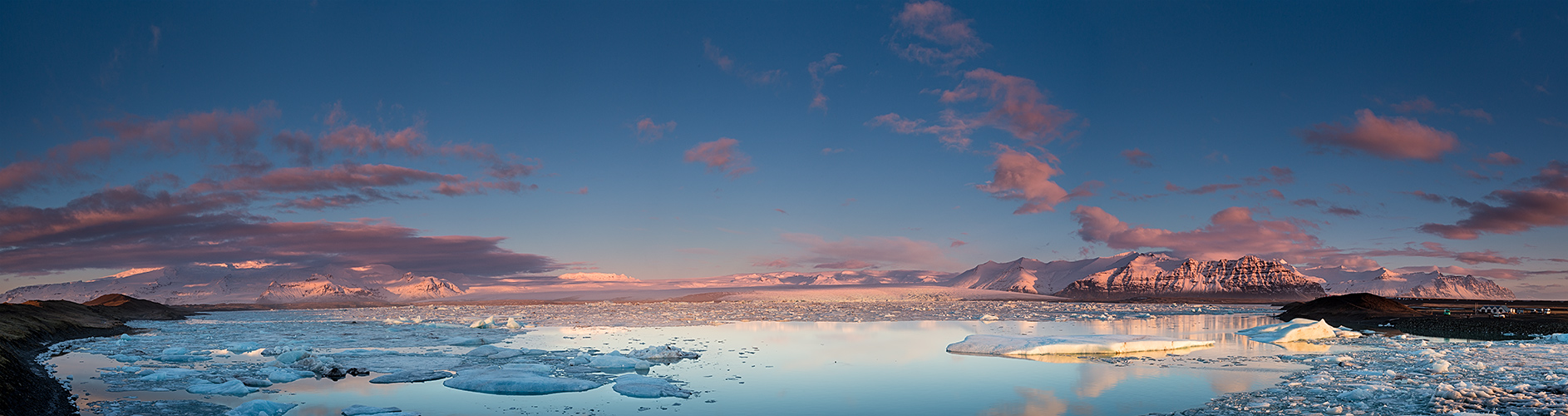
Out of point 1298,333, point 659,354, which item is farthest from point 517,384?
point 1298,333

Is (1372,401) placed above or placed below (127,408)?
above

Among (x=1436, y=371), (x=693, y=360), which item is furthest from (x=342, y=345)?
(x=1436, y=371)

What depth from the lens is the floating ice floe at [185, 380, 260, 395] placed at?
11.7 metres

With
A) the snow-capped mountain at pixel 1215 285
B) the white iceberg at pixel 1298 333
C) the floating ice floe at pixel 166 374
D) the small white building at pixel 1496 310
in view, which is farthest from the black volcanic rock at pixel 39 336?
the snow-capped mountain at pixel 1215 285

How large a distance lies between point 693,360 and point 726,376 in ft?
10.6

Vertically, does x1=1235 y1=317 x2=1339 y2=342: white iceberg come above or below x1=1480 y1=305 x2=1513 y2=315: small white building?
below

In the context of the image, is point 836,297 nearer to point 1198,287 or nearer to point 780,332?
point 780,332

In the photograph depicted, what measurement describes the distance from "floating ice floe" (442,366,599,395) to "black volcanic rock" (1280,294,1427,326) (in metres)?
36.6

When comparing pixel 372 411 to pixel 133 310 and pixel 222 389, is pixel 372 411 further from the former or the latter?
pixel 133 310

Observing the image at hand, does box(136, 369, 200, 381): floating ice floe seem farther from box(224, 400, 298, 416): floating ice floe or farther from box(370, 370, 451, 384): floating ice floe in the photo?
box(224, 400, 298, 416): floating ice floe

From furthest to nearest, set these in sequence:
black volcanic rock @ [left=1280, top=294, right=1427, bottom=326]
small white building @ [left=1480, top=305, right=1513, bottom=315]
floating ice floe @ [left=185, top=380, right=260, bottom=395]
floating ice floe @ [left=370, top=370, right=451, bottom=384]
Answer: small white building @ [left=1480, top=305, right=1513, bottom=315], black volcanic rock @ [left=1280, top=294, right=1427, bottom=326], floating ice floe @ [left=370, top=370, right=451, bottom=384], floating ice floe @ [left=185, top=380, right=260, bottom=395]

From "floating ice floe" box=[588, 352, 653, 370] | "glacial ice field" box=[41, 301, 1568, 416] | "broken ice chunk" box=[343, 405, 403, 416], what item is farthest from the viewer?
"floating ice floe" box=[588, 352, 653, 370]

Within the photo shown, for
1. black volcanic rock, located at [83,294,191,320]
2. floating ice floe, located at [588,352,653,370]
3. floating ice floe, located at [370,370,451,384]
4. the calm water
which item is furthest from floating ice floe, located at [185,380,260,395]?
black volcanic rock, located at [83,294,191,320]

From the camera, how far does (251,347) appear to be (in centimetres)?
1945
